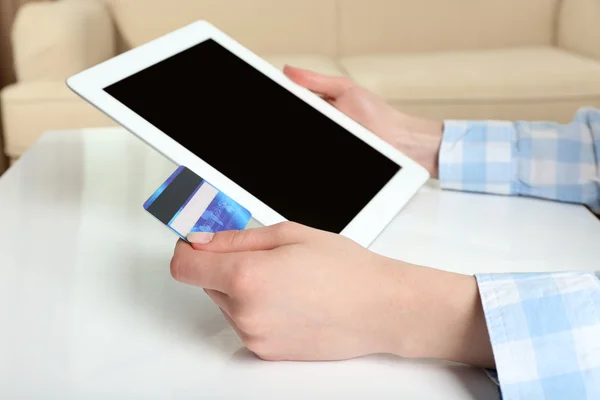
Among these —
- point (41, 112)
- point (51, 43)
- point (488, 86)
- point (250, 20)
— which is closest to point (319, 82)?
point (488, 86)

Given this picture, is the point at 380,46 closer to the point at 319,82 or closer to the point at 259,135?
the point at 319,82

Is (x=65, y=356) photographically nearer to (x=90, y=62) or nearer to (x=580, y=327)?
(x=580, y=327)

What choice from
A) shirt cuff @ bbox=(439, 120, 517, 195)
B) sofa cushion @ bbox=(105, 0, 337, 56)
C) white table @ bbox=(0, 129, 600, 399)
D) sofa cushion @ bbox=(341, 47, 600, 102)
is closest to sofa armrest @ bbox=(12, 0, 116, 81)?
sofa cushion @ bbox=(105, 0, 337, 56)

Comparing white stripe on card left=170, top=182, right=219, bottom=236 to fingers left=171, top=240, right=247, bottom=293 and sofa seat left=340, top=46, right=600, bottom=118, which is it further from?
sofa seat left=340, top=46, right=600, bottom=118

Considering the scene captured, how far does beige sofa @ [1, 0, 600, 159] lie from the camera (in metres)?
1.75

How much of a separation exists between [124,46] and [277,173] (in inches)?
71.3

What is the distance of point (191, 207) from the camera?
18.7 inches

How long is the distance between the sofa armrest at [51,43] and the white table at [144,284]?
3.37 ft

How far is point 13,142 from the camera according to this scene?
1766 millimetres

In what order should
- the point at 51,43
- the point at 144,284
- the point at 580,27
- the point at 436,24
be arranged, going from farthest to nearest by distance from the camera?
the point at 436,24 → the point at 580,27 → the point at 51,43 → the point at 144,284

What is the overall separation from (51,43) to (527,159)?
58.2 inches

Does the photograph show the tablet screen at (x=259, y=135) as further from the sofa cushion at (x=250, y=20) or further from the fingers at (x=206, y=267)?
the sofa cushion at (x=250, y=20)

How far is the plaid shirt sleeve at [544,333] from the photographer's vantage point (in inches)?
17.6

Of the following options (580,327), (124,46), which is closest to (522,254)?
(580,327)
